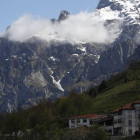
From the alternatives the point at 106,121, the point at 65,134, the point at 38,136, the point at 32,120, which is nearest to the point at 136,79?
the point at 32,120

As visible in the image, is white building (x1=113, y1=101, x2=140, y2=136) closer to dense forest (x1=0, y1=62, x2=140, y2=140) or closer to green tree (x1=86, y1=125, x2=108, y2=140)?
dense forest (x1=0, y1=62, x2=140, y2=140)

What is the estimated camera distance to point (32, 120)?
467ft

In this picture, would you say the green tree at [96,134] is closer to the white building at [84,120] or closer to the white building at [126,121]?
the white building at [126,121]

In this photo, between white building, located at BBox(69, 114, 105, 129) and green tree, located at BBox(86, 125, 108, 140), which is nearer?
green tree, located at BBox(86, 125, 108, 140)

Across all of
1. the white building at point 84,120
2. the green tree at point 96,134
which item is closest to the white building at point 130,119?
the white building at point 84,120

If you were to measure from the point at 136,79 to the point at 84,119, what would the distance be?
52747 mm

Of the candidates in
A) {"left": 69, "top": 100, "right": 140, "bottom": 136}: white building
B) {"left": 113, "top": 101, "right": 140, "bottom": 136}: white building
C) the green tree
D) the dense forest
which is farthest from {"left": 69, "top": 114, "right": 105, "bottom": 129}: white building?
the green tree

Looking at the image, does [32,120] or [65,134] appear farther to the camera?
[32,120]

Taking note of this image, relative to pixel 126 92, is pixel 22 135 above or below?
below

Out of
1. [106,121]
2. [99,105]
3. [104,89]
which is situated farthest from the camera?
[104,89]

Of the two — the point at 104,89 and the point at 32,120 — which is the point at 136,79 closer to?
the point at 104,89

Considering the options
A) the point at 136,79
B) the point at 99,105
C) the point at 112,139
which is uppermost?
the point at 136,79

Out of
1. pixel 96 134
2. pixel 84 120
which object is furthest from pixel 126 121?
pixel 96 134

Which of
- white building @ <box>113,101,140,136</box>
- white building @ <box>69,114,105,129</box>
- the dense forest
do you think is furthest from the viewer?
the dense forest
